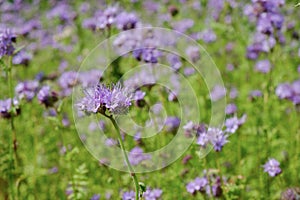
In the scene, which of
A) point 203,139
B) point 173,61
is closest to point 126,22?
point 173,61

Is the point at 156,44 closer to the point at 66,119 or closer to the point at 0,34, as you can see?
the point at 0,34

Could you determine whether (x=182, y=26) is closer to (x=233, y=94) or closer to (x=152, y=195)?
(x=233, y=94)

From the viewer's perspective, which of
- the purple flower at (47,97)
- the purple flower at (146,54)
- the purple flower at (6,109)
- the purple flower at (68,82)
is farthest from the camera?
the purple flower at (68,82)

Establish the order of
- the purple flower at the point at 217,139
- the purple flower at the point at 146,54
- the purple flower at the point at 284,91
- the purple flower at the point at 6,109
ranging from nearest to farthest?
1. the purple flower at the point at 217,139
2. the purple flower at the point at 6,109
3. the purple flower at the point at 146,54
4. the purple flower at the point at 284,91

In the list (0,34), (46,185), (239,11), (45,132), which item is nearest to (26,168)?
(46,185)

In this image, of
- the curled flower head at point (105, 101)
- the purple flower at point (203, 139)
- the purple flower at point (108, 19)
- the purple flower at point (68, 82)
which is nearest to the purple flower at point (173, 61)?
the purple flower at point (108, 19)

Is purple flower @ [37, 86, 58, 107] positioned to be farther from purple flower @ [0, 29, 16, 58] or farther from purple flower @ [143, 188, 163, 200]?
purple flower @ [143, 188, 163, 200]

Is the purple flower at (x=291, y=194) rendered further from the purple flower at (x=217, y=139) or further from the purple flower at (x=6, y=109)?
the purple flower at (x=6, y=109)
